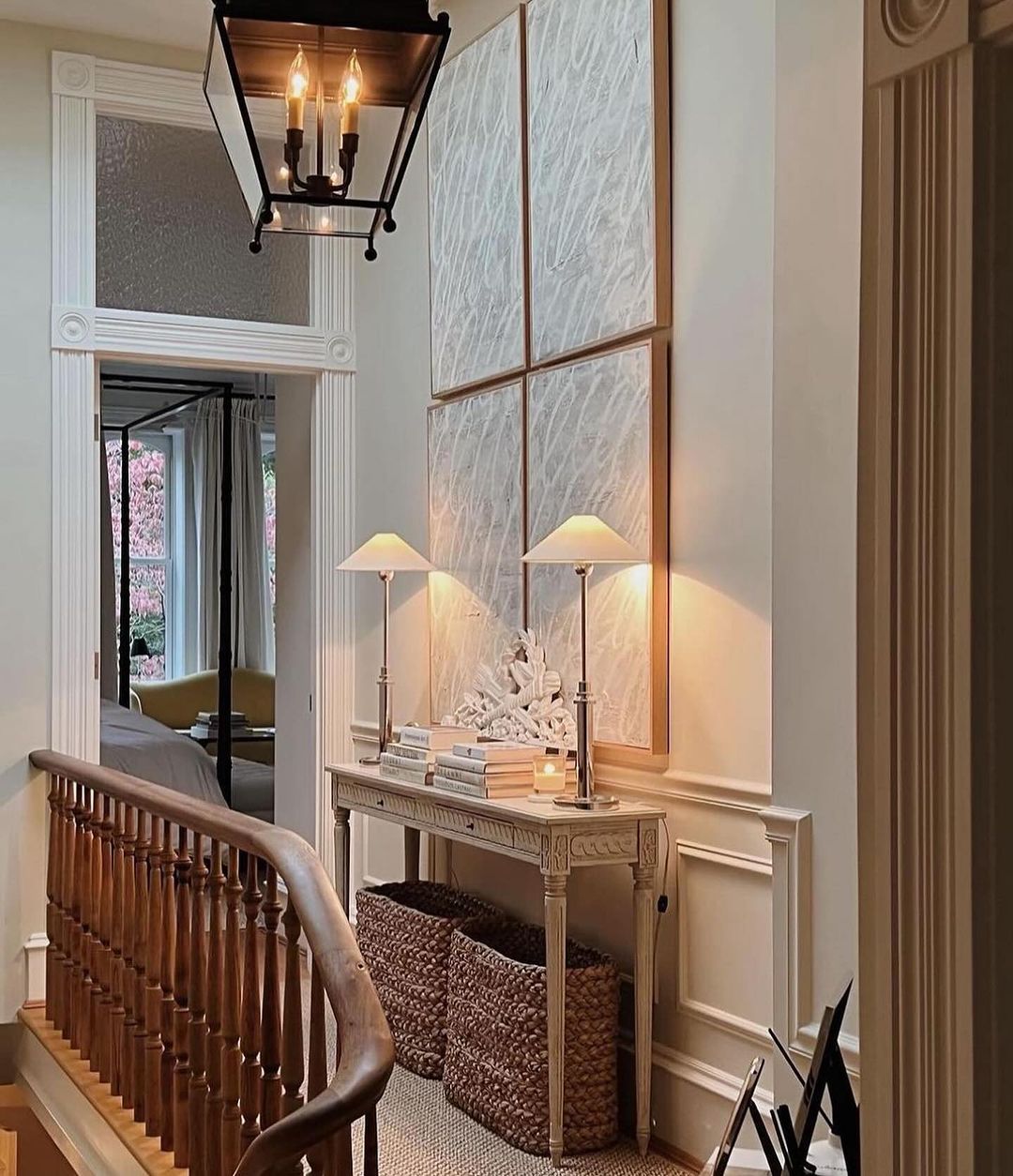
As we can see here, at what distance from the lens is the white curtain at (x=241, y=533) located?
31.4ft

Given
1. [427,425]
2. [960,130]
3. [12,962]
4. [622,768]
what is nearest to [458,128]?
[427,425]

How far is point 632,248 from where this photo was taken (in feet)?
12.5

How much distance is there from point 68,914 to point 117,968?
792 millimetres

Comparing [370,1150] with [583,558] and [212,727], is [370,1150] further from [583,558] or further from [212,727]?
[212,727]

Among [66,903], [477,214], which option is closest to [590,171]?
[477,214]

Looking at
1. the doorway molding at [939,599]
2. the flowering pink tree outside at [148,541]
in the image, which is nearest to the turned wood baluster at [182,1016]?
the doorway molding at [939,599]

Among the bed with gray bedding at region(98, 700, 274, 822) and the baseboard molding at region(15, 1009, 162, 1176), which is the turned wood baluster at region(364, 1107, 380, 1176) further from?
the bed with gray bedding at region(98, 700, 274, 822)

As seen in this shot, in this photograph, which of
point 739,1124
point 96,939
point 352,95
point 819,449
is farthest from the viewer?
point 96,939

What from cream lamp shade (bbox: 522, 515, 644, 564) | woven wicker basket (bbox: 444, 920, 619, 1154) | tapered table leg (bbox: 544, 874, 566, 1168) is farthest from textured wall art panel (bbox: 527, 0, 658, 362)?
woven wicker basket (bbox: 444, 920, 619, 1154)

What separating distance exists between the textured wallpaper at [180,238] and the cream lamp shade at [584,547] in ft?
8.40

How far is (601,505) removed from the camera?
3.93 metres

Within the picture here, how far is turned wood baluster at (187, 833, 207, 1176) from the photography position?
3184 mm

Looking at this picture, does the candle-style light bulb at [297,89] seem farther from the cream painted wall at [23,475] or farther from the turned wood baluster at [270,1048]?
the cream painted wall at [23,475]

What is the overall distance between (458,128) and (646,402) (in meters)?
1.65
